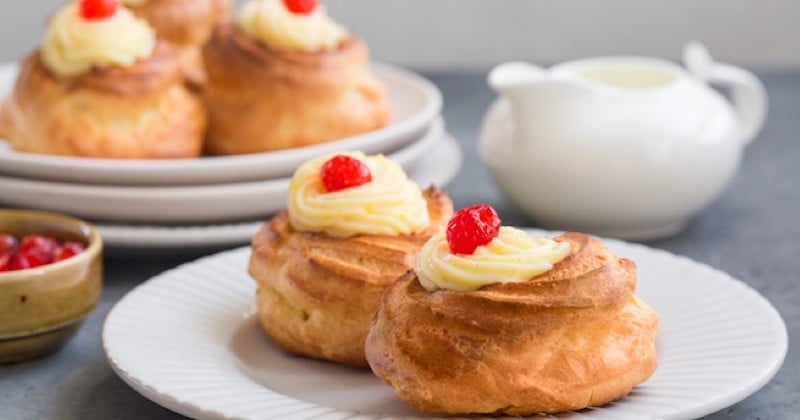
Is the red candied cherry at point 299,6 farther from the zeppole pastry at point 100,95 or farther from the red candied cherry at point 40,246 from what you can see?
the red candied cherry at point 40,246

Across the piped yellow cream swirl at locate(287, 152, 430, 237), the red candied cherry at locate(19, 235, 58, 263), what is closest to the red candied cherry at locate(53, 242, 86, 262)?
the red candied cherry at locate(19, 235, 58, 263)

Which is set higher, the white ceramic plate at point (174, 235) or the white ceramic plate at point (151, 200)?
the white ceramic plate at point (151, 200)

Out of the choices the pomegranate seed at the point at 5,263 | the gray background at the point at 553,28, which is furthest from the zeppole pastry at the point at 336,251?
the gray background at the point at 553,28

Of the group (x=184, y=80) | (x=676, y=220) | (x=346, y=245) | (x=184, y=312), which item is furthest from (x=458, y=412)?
(x=184, y=80)

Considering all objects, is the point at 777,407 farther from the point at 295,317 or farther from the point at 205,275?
the point at 205,275

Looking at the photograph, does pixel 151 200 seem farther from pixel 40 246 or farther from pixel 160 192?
pixel 40 246

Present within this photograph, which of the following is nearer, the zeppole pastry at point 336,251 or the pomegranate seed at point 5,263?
the zeppole pastry at point 336,251
